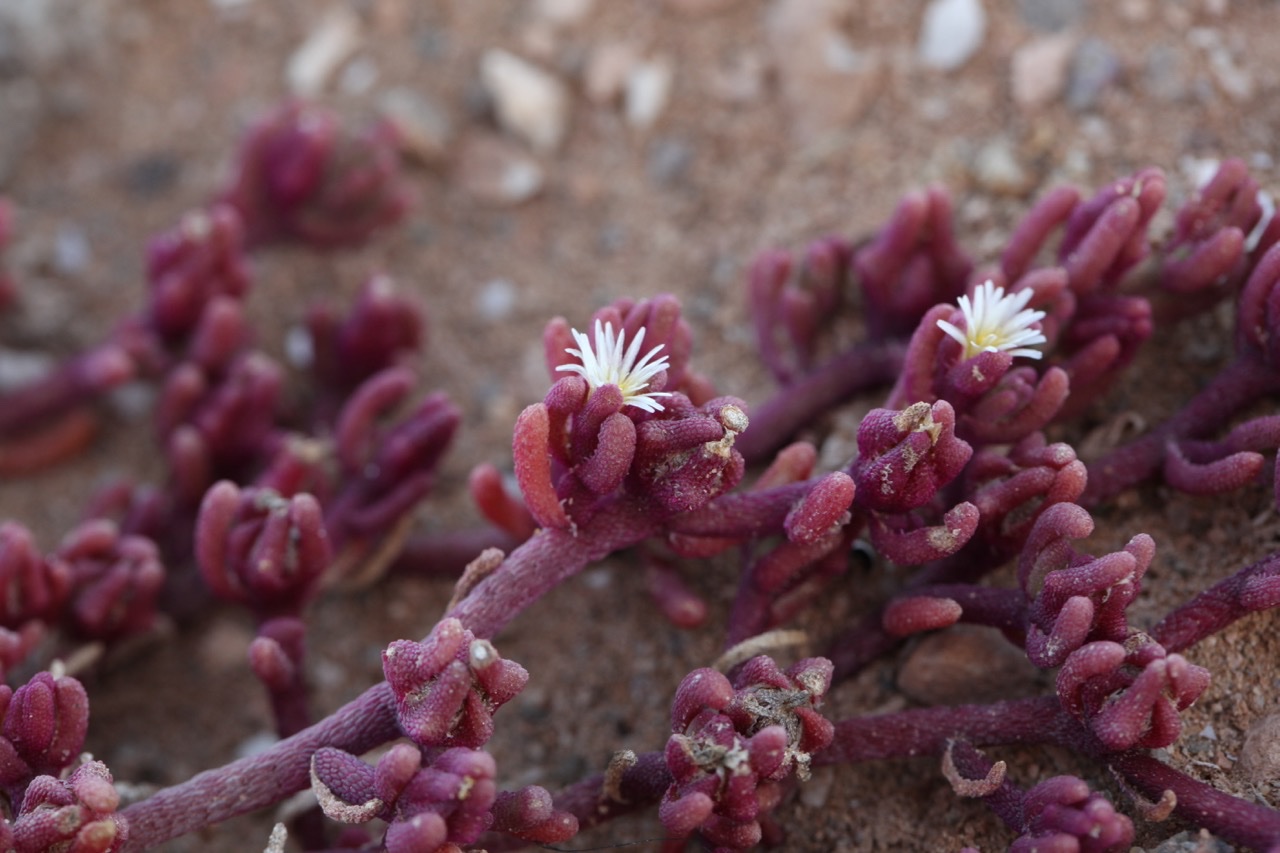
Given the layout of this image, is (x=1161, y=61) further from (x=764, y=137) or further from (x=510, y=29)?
(x=510, y=29)

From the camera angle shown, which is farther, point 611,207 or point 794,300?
point 611,207

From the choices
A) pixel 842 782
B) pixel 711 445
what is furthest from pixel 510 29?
pixel 842 782

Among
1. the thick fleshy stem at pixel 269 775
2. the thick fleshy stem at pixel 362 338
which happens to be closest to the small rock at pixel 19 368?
the thick fleshy stem at pixel 362 338

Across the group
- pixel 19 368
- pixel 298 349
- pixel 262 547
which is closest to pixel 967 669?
pixel 262 547

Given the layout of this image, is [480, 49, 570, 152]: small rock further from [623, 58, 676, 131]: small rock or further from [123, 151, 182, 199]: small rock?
[123, 151, 182, 199]: small rock

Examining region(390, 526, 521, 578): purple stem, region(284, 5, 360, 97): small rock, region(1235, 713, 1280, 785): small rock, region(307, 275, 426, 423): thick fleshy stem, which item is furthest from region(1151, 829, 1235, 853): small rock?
region(284, 5, 360, 97): small rock

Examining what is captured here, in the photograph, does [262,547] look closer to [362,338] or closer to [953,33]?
[362,338]
